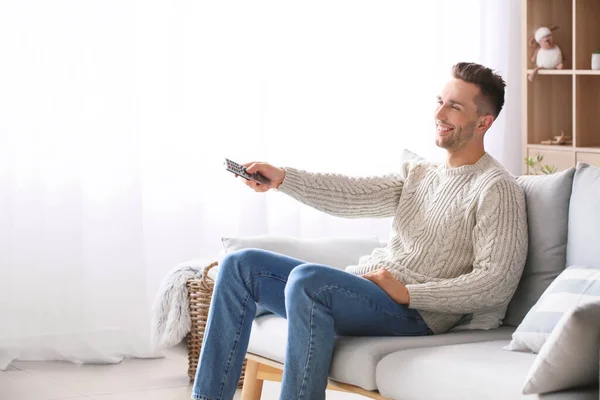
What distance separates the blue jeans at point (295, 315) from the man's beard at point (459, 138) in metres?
0.47

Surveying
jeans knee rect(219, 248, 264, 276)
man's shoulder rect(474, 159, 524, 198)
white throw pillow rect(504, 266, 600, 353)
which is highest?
man's shoulder rect(474, 159, 524, 198)

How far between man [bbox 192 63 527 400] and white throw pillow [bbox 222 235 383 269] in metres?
0.21

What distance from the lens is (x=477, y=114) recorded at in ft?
8.98

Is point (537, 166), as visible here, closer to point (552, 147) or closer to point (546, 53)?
point (552, 147)

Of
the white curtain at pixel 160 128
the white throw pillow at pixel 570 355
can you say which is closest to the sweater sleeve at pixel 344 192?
the white throw pillow at pixel 570 355

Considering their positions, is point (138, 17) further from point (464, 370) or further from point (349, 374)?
point (464, 370)

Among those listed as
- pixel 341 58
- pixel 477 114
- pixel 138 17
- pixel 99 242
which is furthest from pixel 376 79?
pixel 477 114

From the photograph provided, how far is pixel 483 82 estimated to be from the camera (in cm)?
273

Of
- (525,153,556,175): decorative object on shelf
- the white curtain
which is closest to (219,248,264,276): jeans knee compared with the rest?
the white curtain

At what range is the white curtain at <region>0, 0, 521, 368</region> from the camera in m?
3.89

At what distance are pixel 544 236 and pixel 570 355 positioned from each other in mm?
694

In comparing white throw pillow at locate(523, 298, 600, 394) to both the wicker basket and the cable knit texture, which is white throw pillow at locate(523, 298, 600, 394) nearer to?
the cable knit texture

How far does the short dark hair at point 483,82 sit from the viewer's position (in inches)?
107

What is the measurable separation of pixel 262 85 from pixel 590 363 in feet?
8.28
